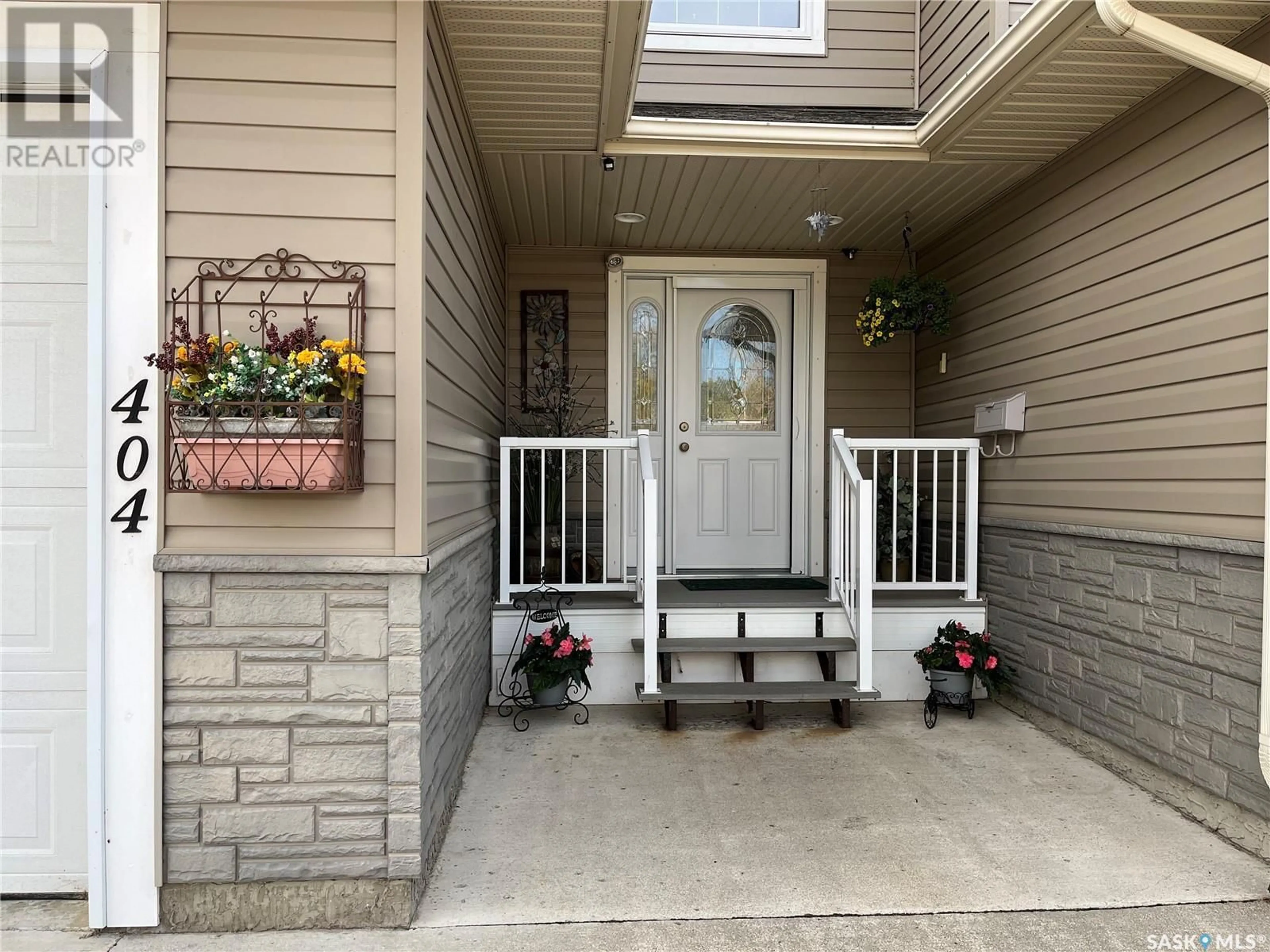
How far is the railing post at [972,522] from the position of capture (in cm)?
395

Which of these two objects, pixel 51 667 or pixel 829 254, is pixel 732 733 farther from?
pixel 829 254

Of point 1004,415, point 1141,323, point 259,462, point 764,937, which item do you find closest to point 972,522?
point 1004,415

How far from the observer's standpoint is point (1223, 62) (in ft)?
7.39

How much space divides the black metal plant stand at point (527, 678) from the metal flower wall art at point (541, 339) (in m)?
1.43

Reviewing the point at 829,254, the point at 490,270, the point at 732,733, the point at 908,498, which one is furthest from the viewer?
the point at 829,254

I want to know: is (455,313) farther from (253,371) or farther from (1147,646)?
(1147,646)

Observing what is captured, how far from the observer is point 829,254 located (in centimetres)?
494

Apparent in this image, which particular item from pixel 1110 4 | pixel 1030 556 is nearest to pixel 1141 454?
pixel 1030 556

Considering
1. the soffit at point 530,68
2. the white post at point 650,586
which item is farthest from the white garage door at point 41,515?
the white post at point 650,586

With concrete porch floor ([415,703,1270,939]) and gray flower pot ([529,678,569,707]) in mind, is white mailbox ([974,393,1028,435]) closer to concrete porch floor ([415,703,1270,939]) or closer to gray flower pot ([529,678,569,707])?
concrete porch floor ([415,703,1270,939])

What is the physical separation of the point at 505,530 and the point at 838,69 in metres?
2.90

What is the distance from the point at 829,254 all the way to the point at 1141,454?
8.09ft

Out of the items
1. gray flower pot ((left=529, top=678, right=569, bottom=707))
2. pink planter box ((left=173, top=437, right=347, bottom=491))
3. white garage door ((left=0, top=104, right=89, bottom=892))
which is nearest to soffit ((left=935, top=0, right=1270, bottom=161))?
pink planter box ((left=173, top=437, right=347, bottom=491))

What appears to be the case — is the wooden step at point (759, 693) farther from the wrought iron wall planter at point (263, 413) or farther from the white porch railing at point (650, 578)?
the wrought iron wall planter at point (263, 413)
